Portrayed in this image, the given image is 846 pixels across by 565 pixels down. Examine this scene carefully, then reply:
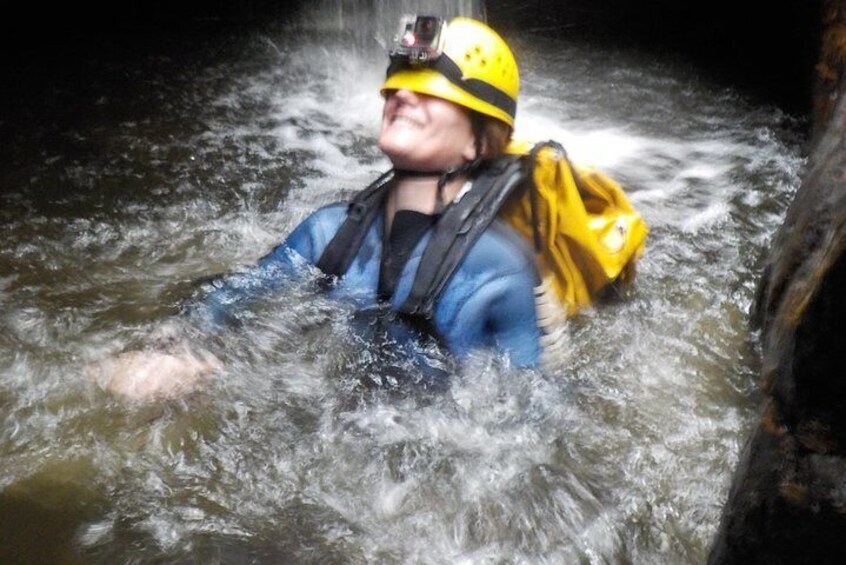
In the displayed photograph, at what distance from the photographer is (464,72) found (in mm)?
2574

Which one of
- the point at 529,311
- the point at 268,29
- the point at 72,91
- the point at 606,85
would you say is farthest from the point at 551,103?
the point at 529,311

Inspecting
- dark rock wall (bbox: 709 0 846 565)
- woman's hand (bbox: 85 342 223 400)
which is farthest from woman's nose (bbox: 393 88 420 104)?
dark rock wall (bbox: 709 0 846 565)

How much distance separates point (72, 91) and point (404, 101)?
14.0 ft

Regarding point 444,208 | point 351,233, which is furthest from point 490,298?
point 351,233

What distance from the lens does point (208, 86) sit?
20.2 feet

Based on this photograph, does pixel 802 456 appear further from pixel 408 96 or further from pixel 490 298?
pixel 408 96

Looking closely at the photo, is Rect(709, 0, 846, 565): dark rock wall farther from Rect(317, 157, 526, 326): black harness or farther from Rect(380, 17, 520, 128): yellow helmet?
Rect(380, 17, 520, 128): yellow helmet

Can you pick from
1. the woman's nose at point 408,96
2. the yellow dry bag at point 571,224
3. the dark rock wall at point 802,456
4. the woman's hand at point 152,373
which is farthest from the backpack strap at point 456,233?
the dark rock wall at point 802,456

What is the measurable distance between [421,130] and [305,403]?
1.06 m

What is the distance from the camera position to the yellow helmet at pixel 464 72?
2570 millimetres

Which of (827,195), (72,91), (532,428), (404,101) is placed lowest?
(532,428)

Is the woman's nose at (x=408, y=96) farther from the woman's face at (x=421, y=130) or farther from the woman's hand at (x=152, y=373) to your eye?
the woman's hand at (x=152, y=373)

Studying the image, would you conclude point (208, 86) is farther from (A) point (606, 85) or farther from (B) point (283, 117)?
(A) point (606, 85)

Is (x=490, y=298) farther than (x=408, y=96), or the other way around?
(x=408, y=96)
